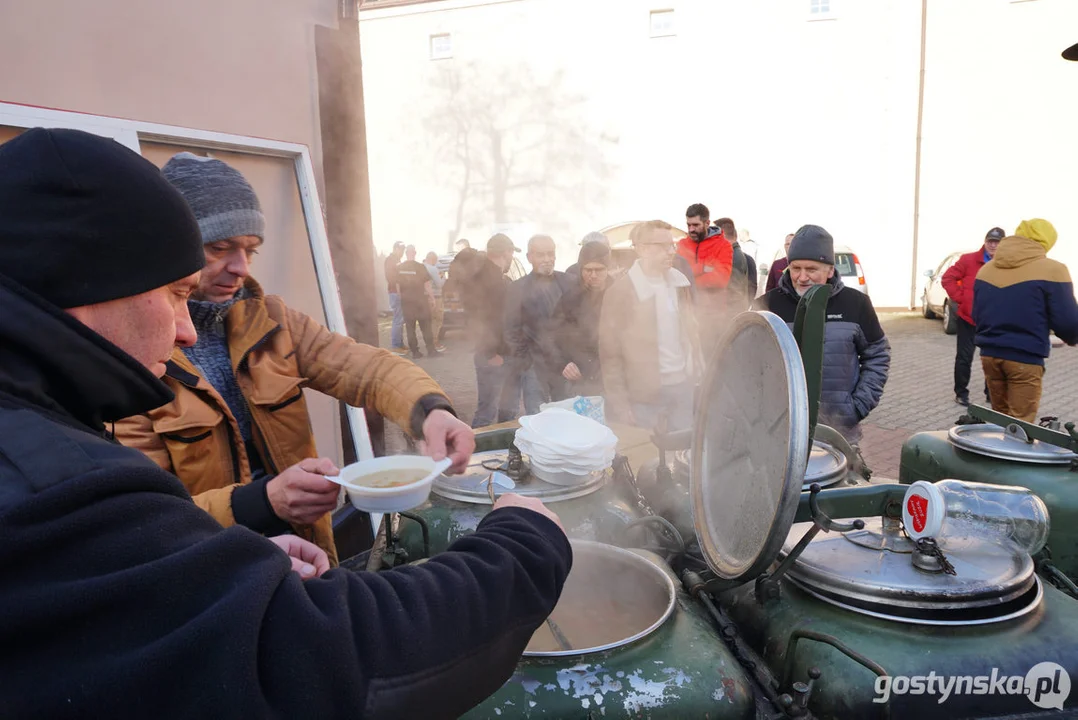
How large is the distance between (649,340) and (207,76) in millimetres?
3117

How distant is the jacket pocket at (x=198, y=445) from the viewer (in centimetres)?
175

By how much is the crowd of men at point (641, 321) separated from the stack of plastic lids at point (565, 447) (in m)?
1.58

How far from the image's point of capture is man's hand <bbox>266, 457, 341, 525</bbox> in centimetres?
156

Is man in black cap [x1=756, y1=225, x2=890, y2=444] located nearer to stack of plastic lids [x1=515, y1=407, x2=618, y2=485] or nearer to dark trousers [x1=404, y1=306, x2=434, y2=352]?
stack of plastic lids [x1=515, y1=407, x2=618, y2=485]

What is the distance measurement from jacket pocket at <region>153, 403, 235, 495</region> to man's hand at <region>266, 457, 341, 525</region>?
1.08ft

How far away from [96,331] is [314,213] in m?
3.38

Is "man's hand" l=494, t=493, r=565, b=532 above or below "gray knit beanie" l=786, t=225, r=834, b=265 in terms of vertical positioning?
below

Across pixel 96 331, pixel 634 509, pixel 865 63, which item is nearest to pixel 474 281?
pixel 634 509

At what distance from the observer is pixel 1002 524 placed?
60.6 inches

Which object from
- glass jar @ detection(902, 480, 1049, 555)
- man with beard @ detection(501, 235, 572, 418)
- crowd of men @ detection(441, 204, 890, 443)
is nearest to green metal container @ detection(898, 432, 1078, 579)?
glass jar @ detection(902, 480, 1049, 555)

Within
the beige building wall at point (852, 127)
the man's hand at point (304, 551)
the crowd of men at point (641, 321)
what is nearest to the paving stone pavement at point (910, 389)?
the crowd of men at point (641, 321)

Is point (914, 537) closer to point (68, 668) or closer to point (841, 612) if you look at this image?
→ point (841, 612)

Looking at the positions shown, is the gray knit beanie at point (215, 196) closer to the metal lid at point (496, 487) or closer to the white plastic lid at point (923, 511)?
the metal lid at point (496, 487)

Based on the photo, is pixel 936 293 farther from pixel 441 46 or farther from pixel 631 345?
pixel 631 345
